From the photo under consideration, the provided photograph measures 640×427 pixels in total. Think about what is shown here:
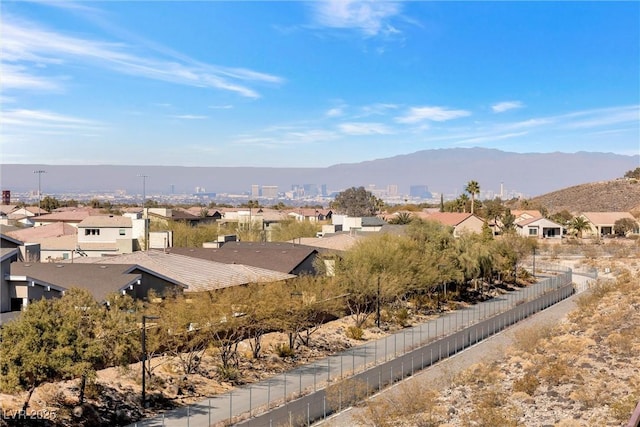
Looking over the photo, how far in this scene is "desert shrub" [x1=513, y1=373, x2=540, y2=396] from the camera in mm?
32719

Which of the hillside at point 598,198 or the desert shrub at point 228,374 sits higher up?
the hillside at point 598,198

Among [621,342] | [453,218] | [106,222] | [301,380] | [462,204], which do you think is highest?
[462,204]

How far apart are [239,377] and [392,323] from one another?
760 inches

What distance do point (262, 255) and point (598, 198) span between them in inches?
5392

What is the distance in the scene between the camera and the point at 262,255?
2276 inches

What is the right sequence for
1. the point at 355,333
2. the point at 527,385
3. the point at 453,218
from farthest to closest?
the point at 453,218, the point at 355,333, the point at 527,385

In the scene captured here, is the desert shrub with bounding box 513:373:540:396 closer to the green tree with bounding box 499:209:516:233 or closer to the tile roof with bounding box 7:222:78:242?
the tile roof with bounding box 7:222:78:242

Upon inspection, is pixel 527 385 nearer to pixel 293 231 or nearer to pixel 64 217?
pixel 293 231

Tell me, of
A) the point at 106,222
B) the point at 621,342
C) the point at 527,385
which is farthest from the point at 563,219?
the point at 527,385

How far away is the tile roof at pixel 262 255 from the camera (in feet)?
180

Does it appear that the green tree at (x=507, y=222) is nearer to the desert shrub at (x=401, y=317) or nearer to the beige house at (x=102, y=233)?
the beige house at (x=102, y=233)

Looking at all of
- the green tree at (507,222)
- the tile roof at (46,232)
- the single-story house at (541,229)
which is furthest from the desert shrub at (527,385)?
the single-story house at (541,229)

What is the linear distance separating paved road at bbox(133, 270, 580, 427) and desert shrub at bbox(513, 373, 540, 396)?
8387mm

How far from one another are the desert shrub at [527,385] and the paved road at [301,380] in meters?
8.39
